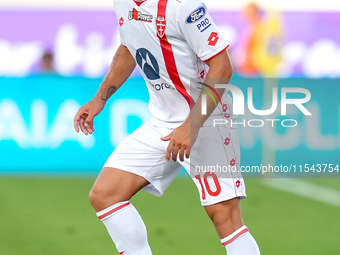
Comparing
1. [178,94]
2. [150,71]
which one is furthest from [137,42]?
[178,94]

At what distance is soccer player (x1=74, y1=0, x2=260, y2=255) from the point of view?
8.07ft

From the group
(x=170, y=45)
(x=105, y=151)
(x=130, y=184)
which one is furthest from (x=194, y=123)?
(x=105, y=151)

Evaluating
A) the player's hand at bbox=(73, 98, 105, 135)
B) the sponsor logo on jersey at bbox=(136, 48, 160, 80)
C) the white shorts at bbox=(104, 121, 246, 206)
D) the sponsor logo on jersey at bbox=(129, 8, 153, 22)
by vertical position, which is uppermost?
the sponsor logo on jersey at bbox=(129, 8, 153, 22)

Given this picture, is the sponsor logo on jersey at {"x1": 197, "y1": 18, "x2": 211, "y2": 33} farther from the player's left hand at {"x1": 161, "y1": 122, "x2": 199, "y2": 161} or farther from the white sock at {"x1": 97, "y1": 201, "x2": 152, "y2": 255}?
the white sock at {"x1": 97, "y1": 201, "x2": 152, "y2": 255}

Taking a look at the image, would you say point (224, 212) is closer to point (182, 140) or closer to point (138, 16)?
point (182, 140)

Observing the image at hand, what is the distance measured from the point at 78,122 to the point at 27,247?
1.23 m

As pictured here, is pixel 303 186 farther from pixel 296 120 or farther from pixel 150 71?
pixel 150 71

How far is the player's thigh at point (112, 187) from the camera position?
8.93ft

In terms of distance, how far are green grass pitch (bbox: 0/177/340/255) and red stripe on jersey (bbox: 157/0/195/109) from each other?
1.37 meters

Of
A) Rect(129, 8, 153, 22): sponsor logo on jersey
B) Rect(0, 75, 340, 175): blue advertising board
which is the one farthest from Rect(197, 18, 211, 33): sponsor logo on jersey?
Rect(0, 75, 340, 175): blue advertising board

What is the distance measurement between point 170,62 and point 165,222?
2.15m

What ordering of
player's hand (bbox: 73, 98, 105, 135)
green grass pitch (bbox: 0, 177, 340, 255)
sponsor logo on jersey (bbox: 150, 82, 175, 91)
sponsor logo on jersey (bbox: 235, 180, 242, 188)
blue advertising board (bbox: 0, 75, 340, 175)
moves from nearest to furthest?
sponsor logo on jersey (bbox: 235, 180, 242, 188), sponsor logo on jersey (bbox: 150, 82, 175, 91), player's hand (bbox: 73, 98, 105, 135), green grass pitch (bbox: 0, 177, 340, 255), blue advertising board (bbox: 0, 75, 340, 175)

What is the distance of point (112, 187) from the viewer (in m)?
2.72

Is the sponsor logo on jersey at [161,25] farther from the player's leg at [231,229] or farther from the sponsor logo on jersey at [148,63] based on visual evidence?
the player's leg at [231,229]
